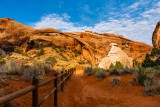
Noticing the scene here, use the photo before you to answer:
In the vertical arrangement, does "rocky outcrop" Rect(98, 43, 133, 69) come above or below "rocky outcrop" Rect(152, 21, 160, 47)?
below

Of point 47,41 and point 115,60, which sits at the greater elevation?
point 47,41

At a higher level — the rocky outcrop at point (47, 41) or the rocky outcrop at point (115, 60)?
the rocky outcrop at point (47, 41)

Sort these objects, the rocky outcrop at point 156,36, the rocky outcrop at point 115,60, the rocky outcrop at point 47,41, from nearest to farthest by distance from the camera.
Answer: the rocky outcrop at point 115,60 < the rocky outcrop at point 47,41 < the rocky outcrop at point 156,36

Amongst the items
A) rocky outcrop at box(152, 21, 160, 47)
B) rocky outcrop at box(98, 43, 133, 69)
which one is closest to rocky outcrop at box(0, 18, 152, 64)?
rocky outcrop at box(152, 21, 160, 47)

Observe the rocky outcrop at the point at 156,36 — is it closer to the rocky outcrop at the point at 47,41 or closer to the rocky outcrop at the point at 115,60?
the rocky outcrop at the point at 47,41

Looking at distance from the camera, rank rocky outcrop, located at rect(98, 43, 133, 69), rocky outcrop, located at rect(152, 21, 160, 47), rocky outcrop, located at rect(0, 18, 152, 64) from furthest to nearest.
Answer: rocky outcrop, located at rect(152, 21, 160, 47)
rocky outcrop, located at rect(0, 18, 152, 64)
rocky outcrop, located at rect(98, 43, 133, 69)

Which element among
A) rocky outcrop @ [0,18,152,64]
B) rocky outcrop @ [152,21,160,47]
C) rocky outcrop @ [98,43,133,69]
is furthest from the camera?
rocky outcrop @ [152,21,160,47]

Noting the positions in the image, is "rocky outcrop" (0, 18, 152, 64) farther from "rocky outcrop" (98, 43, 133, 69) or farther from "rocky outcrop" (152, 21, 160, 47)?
"rocky outcrop" (98, 43, 133, 69)

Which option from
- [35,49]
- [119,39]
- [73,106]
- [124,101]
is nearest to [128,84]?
[124,101]

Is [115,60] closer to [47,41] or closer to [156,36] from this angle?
[156,36]

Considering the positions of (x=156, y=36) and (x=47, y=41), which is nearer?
(x=47, y=41)

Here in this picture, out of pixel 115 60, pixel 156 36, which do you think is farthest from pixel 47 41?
pixel 156 36

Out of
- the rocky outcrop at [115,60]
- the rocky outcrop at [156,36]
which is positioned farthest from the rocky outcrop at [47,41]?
the rocky outcrop at [115,60]

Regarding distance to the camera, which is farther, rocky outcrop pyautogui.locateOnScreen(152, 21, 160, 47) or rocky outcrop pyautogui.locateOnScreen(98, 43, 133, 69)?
rocky outcrop pyautogui.locateOnScreen(152, 21, 160, 47)
